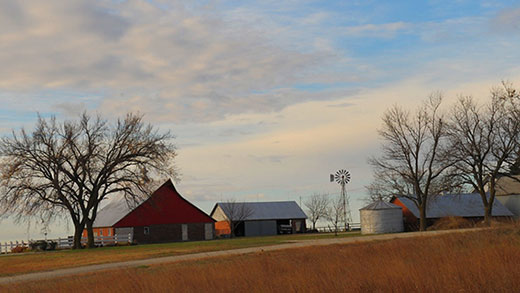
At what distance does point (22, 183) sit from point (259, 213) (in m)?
44.2

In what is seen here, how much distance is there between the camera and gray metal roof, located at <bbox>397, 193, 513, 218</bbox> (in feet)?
257

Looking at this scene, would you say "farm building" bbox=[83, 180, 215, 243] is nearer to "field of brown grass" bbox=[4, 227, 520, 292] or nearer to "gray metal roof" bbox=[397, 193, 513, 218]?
"gray metal roof" bbox=[397, 193, 513, 218]

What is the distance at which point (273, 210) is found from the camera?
95938 millimetres

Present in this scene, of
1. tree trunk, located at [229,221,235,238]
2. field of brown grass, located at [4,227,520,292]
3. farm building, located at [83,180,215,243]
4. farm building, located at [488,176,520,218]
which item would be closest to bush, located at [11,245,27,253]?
farm building, located at [83,180,215,243]

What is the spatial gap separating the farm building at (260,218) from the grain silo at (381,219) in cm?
2563

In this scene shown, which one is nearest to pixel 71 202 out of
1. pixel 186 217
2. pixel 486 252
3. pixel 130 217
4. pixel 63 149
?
pixel 63 149

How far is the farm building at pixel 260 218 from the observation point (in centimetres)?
9281

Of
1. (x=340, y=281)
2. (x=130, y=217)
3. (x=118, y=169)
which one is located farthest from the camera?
(x=130, y=217)

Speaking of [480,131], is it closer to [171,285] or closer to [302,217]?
[302,217]

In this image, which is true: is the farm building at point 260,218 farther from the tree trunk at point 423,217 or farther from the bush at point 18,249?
the bush at point 18,249

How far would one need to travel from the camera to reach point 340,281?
1333 centimetres

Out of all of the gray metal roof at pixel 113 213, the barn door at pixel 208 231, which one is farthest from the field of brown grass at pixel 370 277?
the barn door at pixel 208 231

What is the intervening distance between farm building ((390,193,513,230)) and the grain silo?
615 cm

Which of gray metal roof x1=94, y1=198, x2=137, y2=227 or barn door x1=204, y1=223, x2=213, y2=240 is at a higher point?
gray metal roof x1=94, y1=198, x2=137, y2=227
